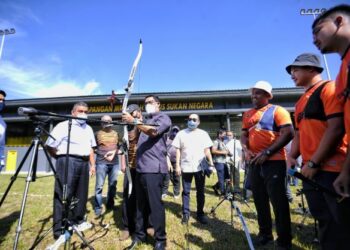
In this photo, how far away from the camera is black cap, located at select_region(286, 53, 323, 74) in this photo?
7.75 feet

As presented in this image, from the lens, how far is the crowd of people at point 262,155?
165 centimetres

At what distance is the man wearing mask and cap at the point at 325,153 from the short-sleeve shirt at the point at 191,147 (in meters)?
2.81

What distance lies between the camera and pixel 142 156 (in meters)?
3.44

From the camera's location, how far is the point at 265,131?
3369 mm

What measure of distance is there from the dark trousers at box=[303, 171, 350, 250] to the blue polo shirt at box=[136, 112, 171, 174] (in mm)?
1997

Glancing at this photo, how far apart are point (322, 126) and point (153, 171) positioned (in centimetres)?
221

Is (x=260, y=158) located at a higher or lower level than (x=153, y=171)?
higher

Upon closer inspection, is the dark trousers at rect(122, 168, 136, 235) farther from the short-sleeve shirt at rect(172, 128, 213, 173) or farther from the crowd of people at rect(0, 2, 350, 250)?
the short-sleeve shirt at rect(172, 128, 213, 173)

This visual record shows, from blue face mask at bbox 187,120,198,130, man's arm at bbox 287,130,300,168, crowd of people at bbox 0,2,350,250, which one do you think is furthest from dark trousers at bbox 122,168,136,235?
man's arm at bbox 287,130,300,168

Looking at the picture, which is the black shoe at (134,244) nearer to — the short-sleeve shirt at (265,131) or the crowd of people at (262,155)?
the crowd of people at (262,155)

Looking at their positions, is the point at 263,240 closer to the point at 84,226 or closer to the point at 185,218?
the point at 185,218

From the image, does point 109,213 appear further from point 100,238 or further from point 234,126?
point 234,126

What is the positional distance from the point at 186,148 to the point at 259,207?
1.99 m

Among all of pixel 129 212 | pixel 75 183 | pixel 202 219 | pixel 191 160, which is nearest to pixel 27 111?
pixel 75 183
